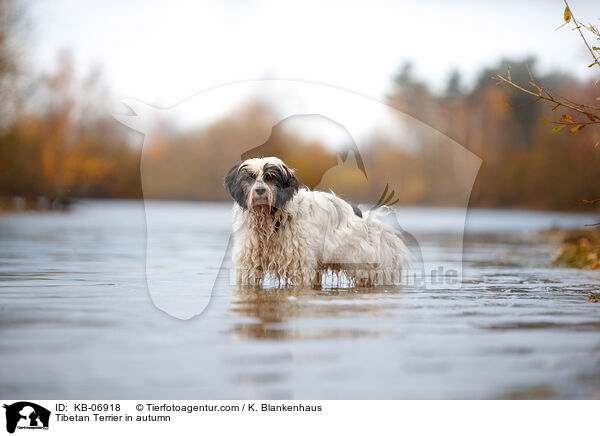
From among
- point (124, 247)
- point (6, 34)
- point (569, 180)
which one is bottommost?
point (124, 247)

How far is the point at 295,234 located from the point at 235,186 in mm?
661

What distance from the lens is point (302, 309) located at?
5.57 meters

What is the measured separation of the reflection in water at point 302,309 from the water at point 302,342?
12mm

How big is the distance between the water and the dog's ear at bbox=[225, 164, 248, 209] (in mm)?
780

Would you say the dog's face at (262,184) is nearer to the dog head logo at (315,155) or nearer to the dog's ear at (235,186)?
the dog's ear at (235,186)

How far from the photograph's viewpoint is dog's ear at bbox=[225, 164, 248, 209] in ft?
21.4

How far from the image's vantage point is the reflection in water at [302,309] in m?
4.67

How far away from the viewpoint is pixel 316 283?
7.15 metres

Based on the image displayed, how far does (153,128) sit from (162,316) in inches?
66.6

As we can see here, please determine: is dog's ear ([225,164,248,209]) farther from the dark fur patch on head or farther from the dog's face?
the dark fur patch on head

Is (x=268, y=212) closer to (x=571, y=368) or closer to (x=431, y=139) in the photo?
(x=431, y=139)
